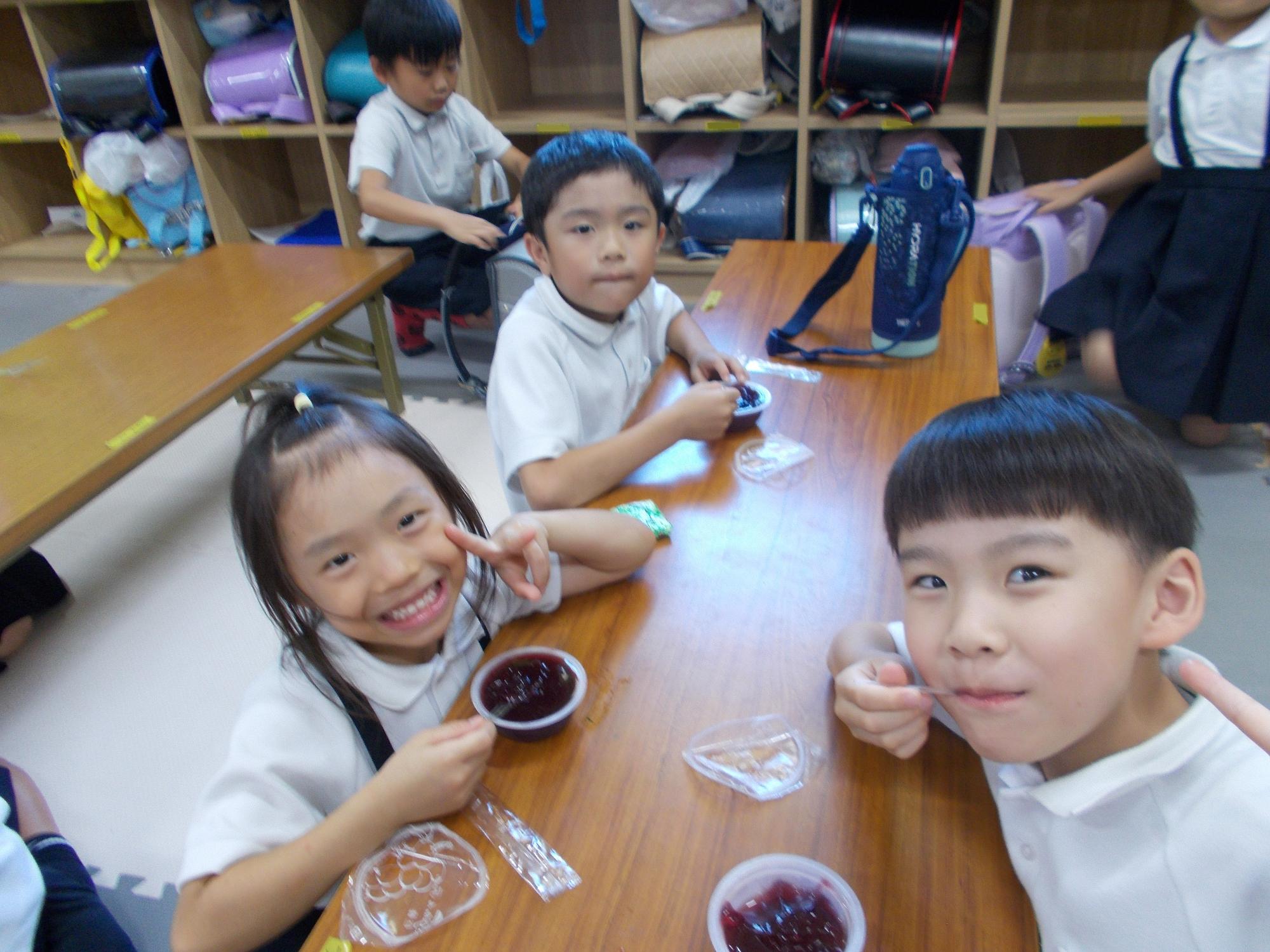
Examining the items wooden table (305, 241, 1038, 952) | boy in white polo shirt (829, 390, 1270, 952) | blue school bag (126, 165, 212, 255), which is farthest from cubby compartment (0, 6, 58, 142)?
boy in white polo shirt (829, 390, 1270, 952)

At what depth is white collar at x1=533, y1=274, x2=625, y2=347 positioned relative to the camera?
1.44m

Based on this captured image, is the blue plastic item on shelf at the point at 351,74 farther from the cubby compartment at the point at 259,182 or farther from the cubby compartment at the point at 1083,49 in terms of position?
the cubby compartment at the point at 1083,49

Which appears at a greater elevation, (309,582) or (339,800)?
(309,582)

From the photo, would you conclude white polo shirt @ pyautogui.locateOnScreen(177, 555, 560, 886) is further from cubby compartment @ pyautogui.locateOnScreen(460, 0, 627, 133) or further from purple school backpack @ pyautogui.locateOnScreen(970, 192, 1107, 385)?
cubby compartment @ pyautogui.locateOnScreen(460, 0, 627, 133)

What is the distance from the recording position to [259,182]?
164 inches

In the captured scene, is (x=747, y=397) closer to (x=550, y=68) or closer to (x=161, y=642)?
(x=161, y=642)

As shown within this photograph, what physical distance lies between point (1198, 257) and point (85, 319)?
9.69ft

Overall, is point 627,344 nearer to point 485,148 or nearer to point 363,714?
point 363,714

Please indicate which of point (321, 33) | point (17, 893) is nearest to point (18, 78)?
point (321, 33)

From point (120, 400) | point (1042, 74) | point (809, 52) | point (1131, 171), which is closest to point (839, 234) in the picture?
point (809, 52)

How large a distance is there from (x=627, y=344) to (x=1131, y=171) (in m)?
1.77

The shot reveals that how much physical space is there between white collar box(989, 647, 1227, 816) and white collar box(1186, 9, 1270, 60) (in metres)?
1.98

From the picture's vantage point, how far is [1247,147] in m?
2.07

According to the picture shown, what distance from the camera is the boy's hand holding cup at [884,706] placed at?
725 mm
